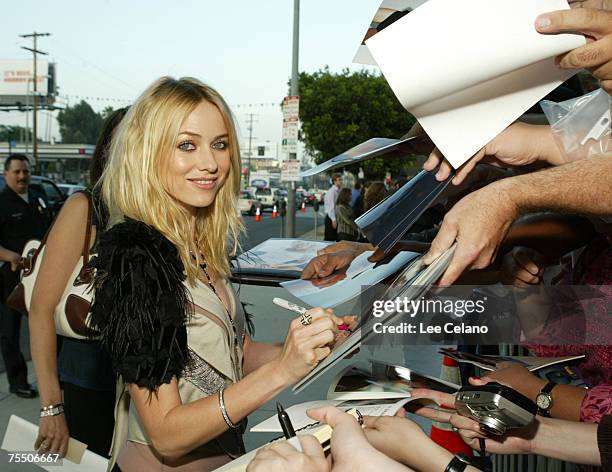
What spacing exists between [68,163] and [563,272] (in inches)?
3521

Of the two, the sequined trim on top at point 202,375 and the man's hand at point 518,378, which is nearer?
the man's hand at point 518,378

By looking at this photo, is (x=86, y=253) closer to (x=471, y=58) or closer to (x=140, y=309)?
(x=140, y=309)

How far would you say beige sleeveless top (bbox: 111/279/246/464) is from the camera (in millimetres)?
1699

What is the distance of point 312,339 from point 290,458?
13.6 inches

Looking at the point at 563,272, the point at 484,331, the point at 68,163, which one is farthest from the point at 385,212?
the point at 68,163

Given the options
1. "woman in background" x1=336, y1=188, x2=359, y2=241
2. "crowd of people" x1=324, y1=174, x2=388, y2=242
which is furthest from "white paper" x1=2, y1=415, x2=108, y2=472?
"woman in background" x1=336, y1=188, x2=359, y2=241

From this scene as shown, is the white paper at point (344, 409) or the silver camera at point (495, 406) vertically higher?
the silver camera at point (495, 406)

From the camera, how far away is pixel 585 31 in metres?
0.99

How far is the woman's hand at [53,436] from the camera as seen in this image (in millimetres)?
2182

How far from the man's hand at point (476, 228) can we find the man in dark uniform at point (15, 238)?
4346 millimetres

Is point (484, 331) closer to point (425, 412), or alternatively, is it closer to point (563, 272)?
point (425, 412)

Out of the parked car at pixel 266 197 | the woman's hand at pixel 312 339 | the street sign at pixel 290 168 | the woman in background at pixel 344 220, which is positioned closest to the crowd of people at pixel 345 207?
the woman in background at pixel 344 220

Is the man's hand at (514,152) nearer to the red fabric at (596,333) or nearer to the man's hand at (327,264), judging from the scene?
the red fabric at (596,333)

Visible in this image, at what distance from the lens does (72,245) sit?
2.34 metres
